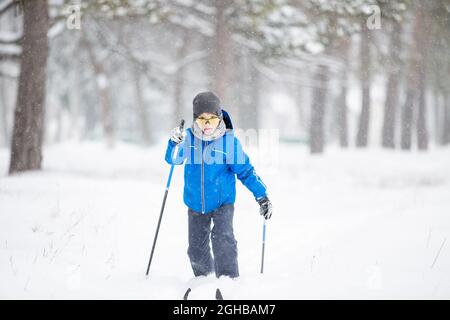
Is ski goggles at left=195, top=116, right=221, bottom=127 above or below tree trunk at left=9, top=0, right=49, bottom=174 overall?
below

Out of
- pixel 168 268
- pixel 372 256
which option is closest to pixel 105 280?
pixel 168 268

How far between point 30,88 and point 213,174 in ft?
21.1

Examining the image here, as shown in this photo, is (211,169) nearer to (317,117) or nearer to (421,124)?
(317,117)

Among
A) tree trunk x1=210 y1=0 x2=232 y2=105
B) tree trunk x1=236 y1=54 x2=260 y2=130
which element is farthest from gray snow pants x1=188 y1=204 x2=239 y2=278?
tree trunk x1=236 y1=54 x2=260 y2=130

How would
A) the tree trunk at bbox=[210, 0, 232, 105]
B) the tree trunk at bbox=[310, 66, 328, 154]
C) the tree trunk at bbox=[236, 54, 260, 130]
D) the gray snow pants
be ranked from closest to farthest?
1. the gray snow pants
2. the tree trunk at bbox=[210, 0, 232, 105]
3. the tree trunk at bbox=[310, 66, 328, 154]
4. the tree trunk at bbox=[236, 54, 260, 130]

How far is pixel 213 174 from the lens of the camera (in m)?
3.92

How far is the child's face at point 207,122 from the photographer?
3.85 meters

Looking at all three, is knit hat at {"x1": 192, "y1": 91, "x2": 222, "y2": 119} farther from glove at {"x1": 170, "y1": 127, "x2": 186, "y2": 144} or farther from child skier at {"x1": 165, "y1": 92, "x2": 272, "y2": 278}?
glove at {"x1": 170, "y1": 127, "x2": 186, "y2": 144}

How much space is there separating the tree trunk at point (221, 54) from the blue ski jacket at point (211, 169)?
300 inches

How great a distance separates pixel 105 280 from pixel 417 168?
13.6m

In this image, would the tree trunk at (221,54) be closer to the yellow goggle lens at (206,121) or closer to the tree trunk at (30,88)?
the tree trunk at (30,88)

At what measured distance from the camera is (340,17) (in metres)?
10.2

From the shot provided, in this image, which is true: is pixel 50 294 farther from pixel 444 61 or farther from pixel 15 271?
pixel 444 61

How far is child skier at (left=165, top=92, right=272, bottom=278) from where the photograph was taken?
12.8 ft
